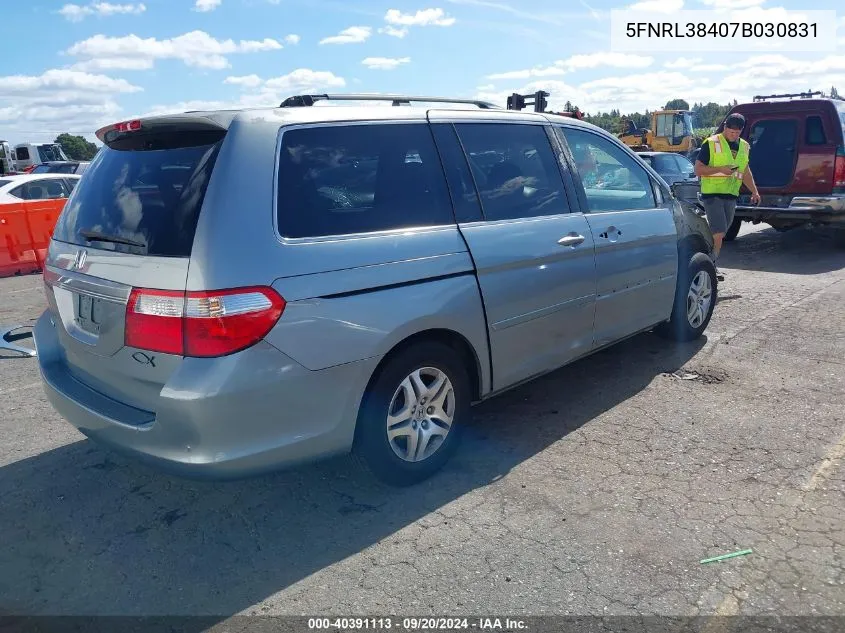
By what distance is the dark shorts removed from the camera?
786 cm

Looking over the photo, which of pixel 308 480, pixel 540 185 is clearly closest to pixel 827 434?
pixel 540 185

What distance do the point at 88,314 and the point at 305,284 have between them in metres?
1.04

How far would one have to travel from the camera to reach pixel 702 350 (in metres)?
5.44

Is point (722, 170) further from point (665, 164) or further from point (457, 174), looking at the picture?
point (665, 164)

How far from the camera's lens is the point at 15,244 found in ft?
34.3

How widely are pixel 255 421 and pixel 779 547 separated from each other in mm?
2248

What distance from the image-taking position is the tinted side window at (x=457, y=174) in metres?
3.51

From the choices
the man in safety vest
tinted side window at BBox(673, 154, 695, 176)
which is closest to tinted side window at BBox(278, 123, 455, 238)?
the man in safety vest

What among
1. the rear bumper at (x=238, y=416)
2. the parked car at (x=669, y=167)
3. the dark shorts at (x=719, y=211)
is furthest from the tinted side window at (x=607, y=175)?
the parked car at (x=669, y=167)

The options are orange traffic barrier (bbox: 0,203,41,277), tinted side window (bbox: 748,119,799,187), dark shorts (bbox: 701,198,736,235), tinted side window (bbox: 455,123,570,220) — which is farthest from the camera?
orange traffic barrier (bbox: 0,203,41,277)

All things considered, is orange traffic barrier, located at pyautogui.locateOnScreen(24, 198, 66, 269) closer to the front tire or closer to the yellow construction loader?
the front tire

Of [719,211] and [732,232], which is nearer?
[719,211]

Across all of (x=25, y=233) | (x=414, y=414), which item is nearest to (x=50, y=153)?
(x=25, y=233)

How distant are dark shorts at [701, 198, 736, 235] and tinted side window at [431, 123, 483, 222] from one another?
5337 mm
